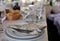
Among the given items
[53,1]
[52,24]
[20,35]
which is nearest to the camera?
[20,35]

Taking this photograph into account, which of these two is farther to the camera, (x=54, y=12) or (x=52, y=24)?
(x=54, y=12)

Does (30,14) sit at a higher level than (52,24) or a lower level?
higher

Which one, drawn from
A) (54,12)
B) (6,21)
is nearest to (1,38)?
(6,21)

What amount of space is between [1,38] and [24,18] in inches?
13.4

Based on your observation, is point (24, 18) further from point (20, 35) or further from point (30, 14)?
point (20, 35)

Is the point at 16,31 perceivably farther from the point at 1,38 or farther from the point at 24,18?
the point at 24,18

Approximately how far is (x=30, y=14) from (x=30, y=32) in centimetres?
35

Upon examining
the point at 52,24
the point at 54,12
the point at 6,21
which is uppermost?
the point at 6,21

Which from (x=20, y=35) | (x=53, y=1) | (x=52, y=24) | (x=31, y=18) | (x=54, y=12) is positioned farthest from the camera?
(x=53, y=1)

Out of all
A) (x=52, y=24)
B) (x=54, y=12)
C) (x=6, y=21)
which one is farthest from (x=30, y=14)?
(x=54, y=12)

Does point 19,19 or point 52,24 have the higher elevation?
point 19,19

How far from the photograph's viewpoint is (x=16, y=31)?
0.82m

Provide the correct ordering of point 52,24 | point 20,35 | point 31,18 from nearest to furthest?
point 20,35, point 31,18, point 52,24

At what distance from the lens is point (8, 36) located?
0.79 m
